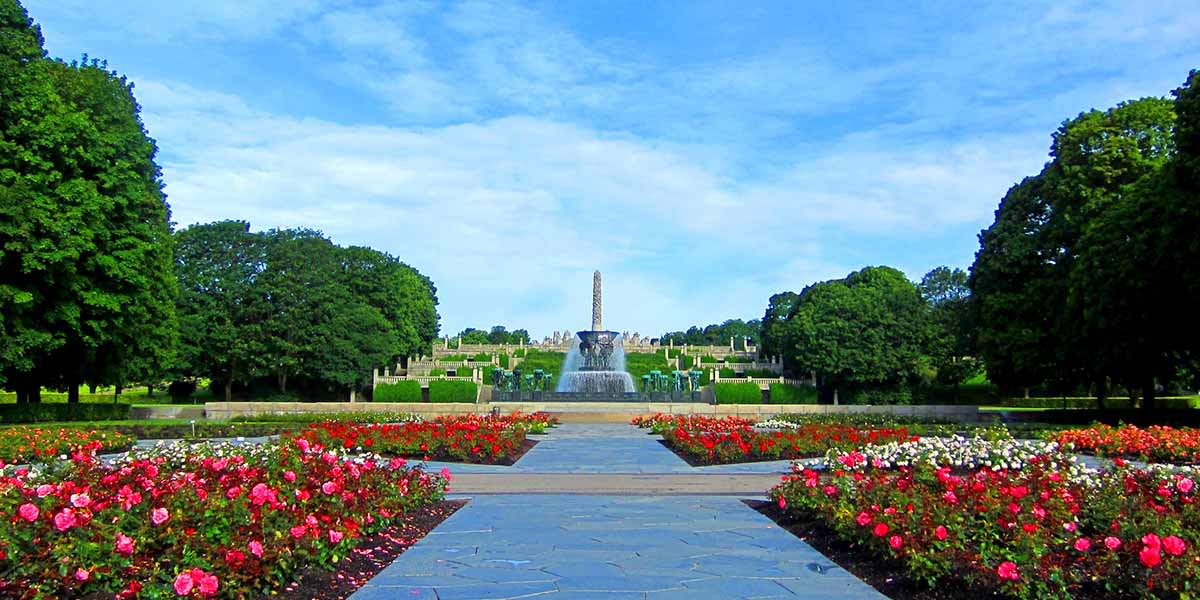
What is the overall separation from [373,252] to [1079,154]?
48904 mm

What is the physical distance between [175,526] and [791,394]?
51470mm

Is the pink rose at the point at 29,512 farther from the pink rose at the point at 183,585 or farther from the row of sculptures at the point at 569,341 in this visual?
the row of sculptures at the point at 569,341

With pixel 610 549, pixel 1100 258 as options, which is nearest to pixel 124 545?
pixel 610 549

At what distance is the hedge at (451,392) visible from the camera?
4856cm

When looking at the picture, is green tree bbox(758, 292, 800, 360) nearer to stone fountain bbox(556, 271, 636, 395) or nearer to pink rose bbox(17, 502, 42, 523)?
stone fountain bbox(556, 271, 636, 395)

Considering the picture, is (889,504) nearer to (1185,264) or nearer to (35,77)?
(1185,264)

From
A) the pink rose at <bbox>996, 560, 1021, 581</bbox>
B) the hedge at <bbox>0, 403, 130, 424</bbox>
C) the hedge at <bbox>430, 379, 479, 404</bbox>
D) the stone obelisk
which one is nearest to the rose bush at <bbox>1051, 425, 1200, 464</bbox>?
the pink rose at <bbox>996, 560, 1021, 581</bbox>

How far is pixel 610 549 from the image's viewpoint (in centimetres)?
877

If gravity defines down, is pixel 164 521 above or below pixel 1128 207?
below

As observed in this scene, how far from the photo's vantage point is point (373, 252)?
227 ft

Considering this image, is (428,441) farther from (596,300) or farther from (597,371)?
(596,300)

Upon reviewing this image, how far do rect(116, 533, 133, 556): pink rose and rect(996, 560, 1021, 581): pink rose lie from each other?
592cm

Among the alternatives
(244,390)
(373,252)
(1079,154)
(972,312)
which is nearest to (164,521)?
(1079,154)

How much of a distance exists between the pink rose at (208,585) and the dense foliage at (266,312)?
4528cm
